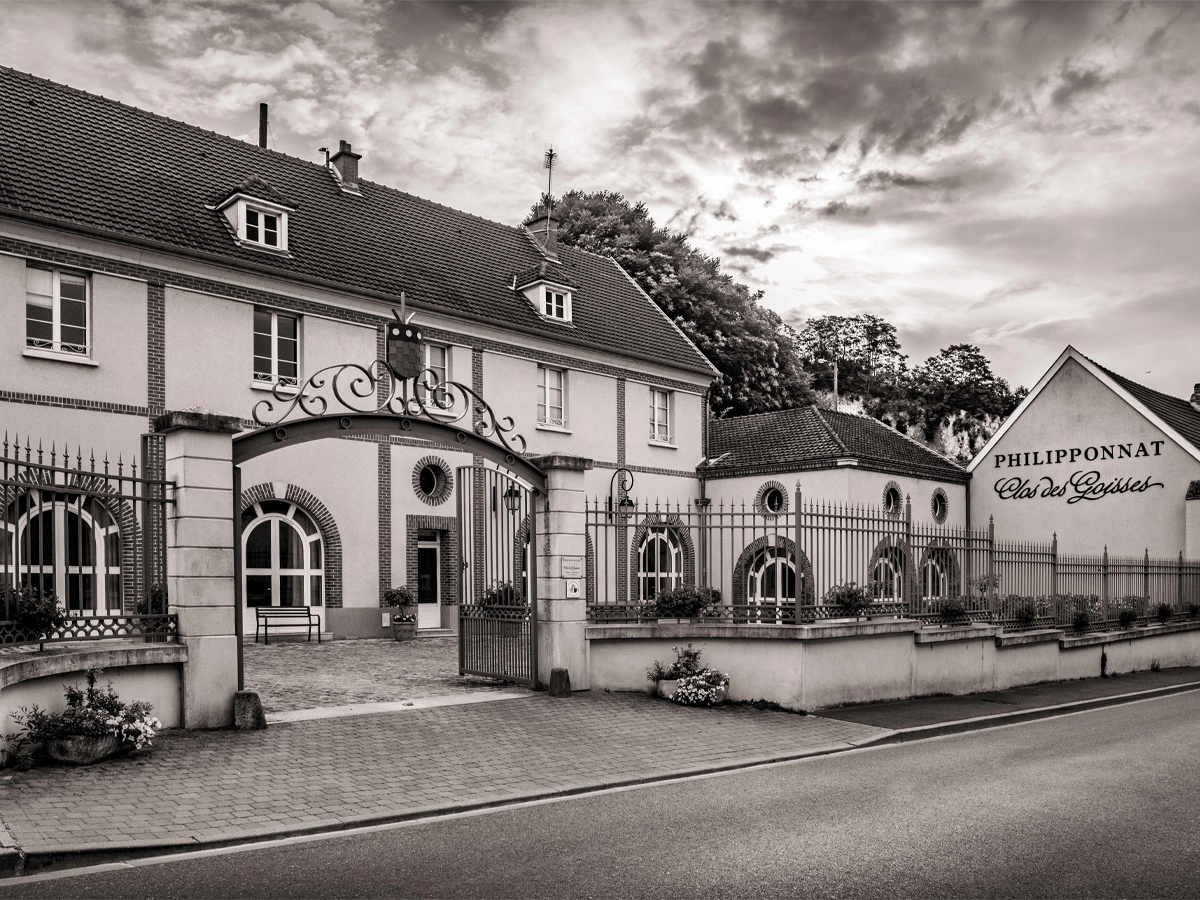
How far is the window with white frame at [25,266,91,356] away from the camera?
58.3 feet

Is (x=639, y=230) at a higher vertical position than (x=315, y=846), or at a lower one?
higher

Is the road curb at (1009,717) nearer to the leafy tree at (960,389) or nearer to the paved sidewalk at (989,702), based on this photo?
the paved sidewalk at (989,702)

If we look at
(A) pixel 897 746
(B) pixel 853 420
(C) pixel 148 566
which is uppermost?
(B) pixel 853 420

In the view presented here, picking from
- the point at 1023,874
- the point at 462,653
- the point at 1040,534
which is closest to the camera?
the point at 1023,874

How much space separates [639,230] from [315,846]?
112 feet

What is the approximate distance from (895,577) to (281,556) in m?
12.5

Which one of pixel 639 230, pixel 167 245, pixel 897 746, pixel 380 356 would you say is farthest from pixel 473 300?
pixel 897 746

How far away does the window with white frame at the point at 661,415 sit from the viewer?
29.5 m

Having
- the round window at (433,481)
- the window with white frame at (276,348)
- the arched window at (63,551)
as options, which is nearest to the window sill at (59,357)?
the window with white frame at (276,348)

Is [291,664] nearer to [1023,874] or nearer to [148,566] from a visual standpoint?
[148,566]

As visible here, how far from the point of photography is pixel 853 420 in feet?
104

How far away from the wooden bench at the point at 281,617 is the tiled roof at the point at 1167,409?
21.9 meters

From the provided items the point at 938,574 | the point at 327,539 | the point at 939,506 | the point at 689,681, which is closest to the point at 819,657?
the point at 689,681

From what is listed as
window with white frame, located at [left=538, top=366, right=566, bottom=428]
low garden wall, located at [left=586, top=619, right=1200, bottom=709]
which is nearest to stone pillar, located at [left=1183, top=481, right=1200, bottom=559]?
low garden wall, located at [left=586, top=619, right=1200, bottom=709]
